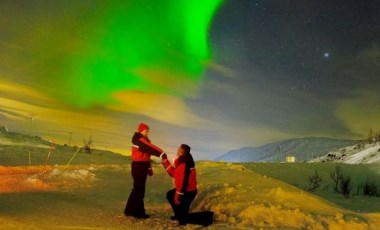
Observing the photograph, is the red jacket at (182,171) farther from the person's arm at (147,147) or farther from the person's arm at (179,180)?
the person's arm at (147,147)

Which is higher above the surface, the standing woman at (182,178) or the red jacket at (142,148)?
the red jacket at (142,148)

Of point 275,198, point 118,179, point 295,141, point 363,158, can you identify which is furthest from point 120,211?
point 295,141

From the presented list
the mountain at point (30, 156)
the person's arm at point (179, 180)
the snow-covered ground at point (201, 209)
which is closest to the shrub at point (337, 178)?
the snow-covered ground at point (201, 209)

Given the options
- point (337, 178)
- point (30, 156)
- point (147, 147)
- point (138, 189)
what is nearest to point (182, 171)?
point (147, 147)

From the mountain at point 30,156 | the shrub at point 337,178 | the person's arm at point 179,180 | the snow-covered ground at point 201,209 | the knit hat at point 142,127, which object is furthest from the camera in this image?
the shrub at point 337,178

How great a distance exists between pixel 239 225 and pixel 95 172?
948 cm

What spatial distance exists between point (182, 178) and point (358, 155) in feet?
153

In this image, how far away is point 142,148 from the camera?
1055cm

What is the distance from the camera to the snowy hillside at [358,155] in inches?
1871

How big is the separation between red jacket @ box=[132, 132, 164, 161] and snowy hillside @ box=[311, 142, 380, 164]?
36891mm

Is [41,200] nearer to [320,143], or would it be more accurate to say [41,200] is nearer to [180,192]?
[180,192]

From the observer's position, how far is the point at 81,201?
13148 mm

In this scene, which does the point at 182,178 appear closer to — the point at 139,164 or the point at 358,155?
the point at 139,164

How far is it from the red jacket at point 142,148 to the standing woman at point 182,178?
0.28 meters
